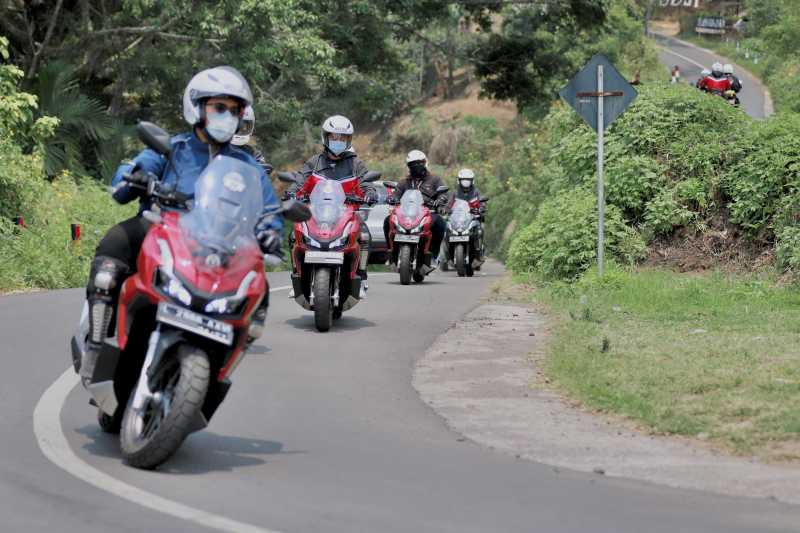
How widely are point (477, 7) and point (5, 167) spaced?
18915mm

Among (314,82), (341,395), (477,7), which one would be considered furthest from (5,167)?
(314,82)

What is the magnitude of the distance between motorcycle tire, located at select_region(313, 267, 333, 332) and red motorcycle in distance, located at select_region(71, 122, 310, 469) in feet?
21.4

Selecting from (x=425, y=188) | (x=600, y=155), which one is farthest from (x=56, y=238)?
(x=600, y=155)

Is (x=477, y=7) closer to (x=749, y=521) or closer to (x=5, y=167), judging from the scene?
(x=5, y=167)

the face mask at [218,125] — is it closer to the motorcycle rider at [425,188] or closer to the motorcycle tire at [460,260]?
the motorcycle rider at [425,188]

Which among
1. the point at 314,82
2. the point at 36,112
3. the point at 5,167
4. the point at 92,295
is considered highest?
the point at 314,82

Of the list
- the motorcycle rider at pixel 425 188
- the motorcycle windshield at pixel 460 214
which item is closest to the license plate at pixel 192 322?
the motorcycle rider at pixel 425 188

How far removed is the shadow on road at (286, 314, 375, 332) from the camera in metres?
15.2

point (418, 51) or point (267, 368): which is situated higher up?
point (418, 51)

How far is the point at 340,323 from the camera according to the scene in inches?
616

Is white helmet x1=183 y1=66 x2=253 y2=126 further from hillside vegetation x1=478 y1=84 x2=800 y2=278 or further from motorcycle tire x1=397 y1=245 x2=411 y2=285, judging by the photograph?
motorcycle tire x1=397 y1=245 x2=411 y2=285

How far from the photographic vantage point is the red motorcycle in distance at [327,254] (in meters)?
14.6

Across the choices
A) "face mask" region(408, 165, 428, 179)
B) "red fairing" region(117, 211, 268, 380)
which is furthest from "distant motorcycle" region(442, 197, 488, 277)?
"red fairing" region(117, 211, 268, 380)

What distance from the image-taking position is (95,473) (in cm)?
747
